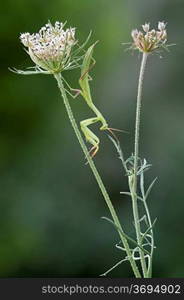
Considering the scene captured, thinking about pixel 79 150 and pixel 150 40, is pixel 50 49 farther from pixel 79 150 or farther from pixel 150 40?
pixel 79 150

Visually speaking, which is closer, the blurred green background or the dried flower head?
the dried flower head

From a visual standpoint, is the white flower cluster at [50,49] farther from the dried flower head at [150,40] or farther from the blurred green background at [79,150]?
the blurred green background at [79,150]

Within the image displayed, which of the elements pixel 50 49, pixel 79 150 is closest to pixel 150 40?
pixel 50 49

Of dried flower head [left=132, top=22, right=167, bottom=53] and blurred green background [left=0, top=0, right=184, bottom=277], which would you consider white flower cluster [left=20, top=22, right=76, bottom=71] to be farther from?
blurred green background [left=0, top=0, right=184, bottom=277]

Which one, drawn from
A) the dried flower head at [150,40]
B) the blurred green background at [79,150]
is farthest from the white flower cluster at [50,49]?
the blurred green background at [79,150]

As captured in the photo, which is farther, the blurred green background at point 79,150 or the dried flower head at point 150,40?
the blurred green background at point 79,150

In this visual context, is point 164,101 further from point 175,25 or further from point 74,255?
point 74,255

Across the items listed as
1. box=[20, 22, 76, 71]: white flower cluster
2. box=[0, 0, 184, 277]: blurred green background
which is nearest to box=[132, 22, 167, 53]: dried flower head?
box=[20, 22, 76, 71]: white flower cluster

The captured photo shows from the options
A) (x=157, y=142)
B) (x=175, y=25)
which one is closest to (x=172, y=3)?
(x=175, y=25)
